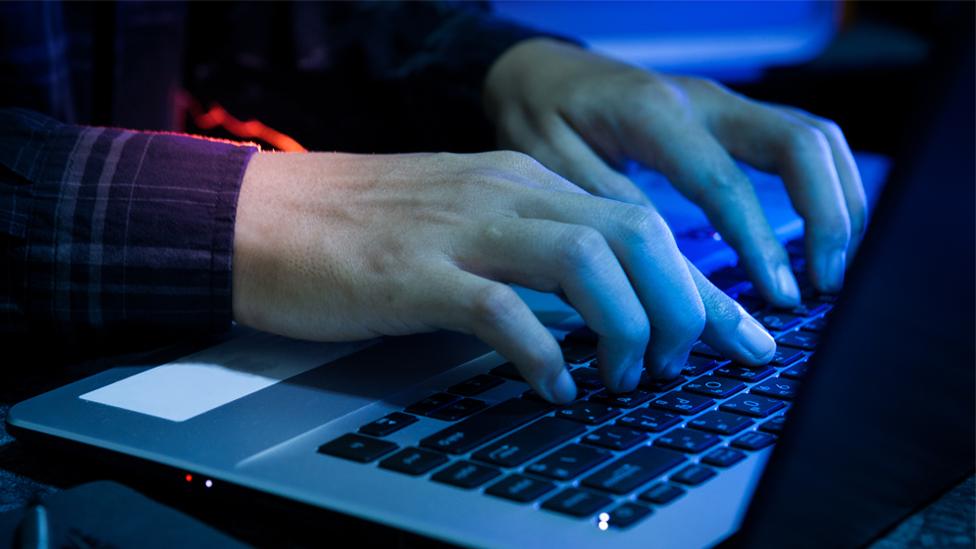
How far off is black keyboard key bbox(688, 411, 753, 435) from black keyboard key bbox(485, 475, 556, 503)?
8cm

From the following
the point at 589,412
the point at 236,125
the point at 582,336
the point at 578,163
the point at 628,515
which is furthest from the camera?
the point at 236,125

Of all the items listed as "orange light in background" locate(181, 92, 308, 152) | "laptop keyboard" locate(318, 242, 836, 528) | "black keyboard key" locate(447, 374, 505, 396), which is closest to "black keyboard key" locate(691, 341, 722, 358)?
"laptop keyboard" locate(318, 242, 836, 528)

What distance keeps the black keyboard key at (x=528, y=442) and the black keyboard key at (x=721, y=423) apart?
5cm

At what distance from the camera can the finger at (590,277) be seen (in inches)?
18.4

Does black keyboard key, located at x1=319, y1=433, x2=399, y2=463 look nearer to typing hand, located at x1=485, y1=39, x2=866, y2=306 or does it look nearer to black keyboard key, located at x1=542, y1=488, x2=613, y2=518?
black keyboard key, located at x1=542, y1=488, x2=613, y2=518

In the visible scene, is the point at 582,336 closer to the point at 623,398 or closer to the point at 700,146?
the point at 623,398

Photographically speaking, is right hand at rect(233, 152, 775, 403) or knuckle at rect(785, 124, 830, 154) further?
knuckle at rect(785, 124, 830, 154)

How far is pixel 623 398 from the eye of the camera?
47 centimetres

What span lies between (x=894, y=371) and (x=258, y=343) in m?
0.35

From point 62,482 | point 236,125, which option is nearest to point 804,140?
point 62,482

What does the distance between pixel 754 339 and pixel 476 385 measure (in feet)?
0.44

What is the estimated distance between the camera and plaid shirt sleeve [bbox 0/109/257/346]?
0.58 metres

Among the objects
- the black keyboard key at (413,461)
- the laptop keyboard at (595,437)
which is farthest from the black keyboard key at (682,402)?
the black keyboard key at (413,461)

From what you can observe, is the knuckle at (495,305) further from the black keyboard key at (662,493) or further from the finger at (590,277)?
the black keyboard key at (662,493)
